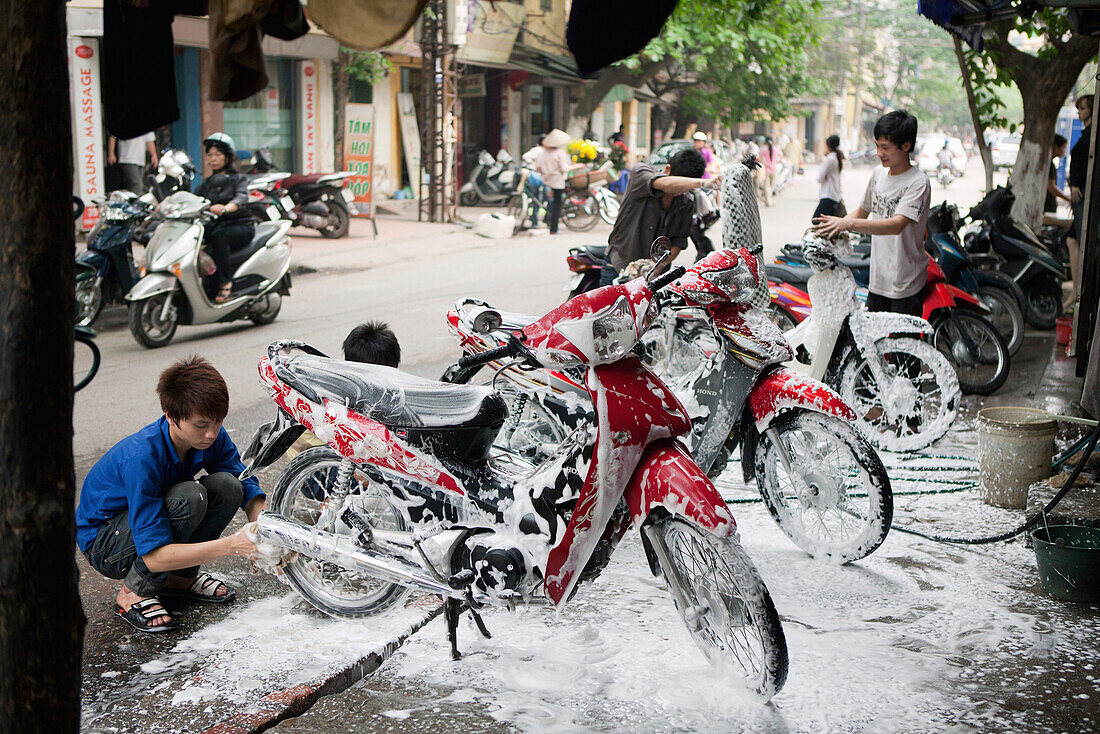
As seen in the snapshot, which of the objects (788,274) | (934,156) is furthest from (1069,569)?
(934,156)

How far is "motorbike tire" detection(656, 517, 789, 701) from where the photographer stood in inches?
120

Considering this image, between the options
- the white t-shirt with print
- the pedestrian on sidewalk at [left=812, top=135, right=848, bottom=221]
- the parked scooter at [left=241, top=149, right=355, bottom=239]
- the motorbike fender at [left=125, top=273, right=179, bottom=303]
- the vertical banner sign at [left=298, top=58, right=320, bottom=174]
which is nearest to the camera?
the white t-shirt with print

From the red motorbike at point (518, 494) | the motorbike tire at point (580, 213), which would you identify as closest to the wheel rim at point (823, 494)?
the red motorbike at point (518, 494)

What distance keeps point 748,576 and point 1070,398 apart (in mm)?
5045

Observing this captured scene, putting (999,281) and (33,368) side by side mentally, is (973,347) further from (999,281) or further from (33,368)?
(33,368)

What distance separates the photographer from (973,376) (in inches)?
286

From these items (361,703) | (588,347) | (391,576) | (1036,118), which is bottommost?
(361,703)

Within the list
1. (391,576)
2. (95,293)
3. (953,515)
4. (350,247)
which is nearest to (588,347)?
(391,576)

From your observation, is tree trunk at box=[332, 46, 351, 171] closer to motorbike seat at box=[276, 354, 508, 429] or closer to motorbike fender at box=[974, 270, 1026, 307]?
motorbike fender at box=[974, 270, 1026, 307]

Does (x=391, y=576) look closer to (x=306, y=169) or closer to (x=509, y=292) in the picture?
(x=509, y=292)

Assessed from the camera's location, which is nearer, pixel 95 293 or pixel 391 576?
pixel 391 576

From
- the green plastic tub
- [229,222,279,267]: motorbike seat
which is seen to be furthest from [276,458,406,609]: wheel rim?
[229,222,279,267]: motorbike seat

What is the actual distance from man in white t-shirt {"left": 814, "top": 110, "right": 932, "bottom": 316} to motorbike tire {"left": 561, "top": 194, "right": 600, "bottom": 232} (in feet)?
40.9

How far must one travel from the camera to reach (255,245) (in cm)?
917
